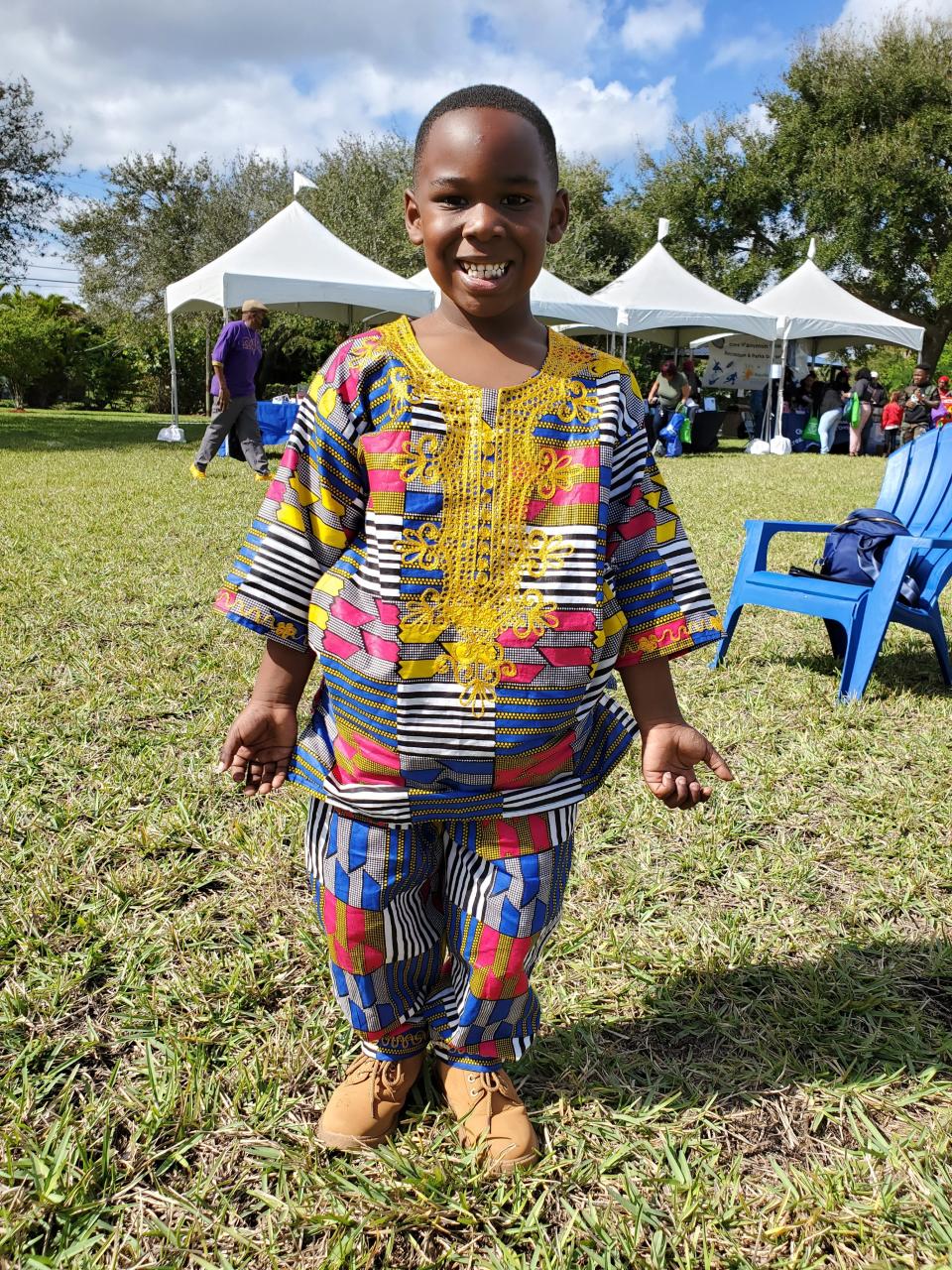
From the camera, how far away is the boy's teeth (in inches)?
50.8

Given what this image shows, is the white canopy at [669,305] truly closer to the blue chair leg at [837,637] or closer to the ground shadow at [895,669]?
the ground shadow at [895,669]

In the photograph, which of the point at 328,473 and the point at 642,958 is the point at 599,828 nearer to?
the point at 642,958

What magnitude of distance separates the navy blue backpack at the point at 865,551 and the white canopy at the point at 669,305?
13050mm

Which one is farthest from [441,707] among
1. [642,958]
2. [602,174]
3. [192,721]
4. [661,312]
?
[602,174]

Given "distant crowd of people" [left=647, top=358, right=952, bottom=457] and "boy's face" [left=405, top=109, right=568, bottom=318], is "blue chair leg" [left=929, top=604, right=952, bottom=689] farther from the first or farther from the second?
"distant crowd of people" [left=647, top=358, right=952, bottom=457]

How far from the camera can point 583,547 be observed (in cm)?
130

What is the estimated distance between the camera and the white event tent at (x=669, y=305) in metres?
16.6

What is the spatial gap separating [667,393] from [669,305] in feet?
5.56

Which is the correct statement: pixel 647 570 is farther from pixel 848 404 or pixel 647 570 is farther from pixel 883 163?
pixel 883 163

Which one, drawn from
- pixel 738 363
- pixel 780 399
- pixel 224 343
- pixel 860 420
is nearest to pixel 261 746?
pixel 224 343

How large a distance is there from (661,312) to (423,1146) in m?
16.8

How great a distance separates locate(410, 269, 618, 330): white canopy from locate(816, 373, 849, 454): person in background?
5.67 meters

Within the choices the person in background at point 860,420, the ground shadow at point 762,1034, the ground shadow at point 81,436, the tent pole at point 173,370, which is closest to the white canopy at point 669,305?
the person in background at point 860,420

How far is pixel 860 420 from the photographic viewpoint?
18.8 m
